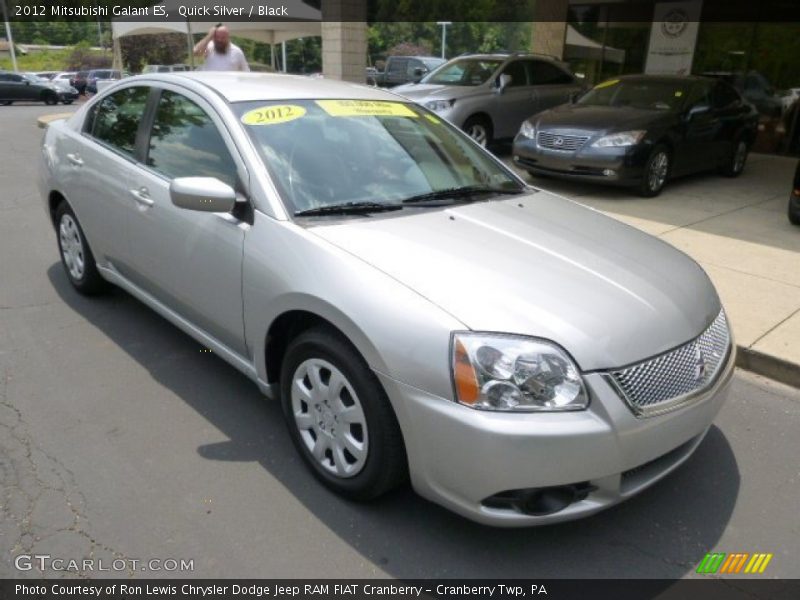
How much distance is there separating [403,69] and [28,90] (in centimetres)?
1891

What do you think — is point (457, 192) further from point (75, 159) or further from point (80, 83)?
point (80, 83)

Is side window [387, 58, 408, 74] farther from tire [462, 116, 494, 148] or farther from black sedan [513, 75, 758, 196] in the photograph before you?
black sedan [513, 75, 758, 196]

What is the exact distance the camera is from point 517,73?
11.3 meters

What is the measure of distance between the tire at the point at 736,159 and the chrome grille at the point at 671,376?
782 centimetres

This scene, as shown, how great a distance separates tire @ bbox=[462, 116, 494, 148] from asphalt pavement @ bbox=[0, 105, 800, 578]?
7458 mm

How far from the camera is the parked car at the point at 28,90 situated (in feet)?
92.1

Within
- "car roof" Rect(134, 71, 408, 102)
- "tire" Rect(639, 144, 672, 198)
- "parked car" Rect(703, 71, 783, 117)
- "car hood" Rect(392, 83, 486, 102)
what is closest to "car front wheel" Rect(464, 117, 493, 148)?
"car hood" Rect(392, 83, 486, 102)

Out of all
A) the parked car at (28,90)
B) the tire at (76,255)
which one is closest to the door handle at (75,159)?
the tire at (76,255)

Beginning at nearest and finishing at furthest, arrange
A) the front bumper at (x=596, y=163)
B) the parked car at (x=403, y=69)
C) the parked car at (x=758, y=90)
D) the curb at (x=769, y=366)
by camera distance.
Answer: the curb at (x=769, y=366) < the front bumper at (x=596, y=163) < the parked car at (x=758, y=90) < the parked car at (x=403, y=69)

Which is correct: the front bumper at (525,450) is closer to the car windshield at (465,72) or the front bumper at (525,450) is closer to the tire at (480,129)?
the tire at (480,129)

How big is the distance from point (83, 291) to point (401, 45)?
142 feet

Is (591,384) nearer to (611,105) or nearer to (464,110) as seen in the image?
(611,105)

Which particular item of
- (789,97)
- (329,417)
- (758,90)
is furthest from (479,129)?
(329,417)

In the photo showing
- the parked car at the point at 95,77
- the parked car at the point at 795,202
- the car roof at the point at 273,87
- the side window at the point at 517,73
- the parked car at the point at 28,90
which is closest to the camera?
the car roof at the point at 273,87
